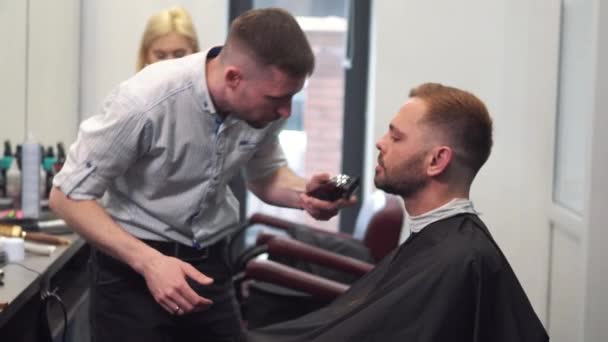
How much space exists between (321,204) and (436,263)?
360mm

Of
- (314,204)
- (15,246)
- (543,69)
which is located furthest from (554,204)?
(15,246)

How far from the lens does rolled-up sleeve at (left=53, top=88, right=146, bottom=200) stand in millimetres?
1762

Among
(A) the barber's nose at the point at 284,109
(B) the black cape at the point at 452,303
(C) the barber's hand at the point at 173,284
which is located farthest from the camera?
(A) the barber's nose at the point at 284,109

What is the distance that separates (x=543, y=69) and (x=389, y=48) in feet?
2.09

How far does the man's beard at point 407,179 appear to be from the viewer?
6.24 feet

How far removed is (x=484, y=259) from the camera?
1730mm

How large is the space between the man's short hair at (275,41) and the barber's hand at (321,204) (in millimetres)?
321

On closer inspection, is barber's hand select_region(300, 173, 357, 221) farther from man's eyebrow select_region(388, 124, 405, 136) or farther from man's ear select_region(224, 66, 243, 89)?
man's ear select_region(224, 66, 243, 89)

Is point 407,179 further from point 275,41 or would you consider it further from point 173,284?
point 173,284

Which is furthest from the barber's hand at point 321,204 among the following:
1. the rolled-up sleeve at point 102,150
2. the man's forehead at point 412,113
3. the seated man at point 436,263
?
the rolled-up sleeve at point 102,150

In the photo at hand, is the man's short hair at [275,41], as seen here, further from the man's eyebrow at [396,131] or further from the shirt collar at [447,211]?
the shirt collar at [447,211]

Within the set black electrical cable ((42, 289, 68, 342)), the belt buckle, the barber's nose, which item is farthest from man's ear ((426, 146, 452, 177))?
black electrical cable ((42, 289, 68, 342))

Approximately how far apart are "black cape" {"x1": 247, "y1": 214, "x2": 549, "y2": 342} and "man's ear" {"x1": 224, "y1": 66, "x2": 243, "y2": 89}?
1.82 ft

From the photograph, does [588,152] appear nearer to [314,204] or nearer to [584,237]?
[584,237]
